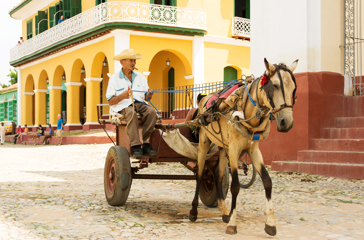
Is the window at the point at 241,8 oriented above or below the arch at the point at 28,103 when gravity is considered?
above

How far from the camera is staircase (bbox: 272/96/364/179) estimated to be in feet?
30.2

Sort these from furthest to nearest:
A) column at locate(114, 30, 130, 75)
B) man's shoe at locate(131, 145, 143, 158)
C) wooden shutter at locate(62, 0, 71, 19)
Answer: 1. wooden shutter at locate(62, 0, 71, 19)
2. column at locate(114, 30, 130, 75)
3. man's shoe at locate(131, 145, 143, 158)

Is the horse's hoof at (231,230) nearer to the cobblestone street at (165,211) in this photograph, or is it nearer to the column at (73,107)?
the cobblestone street at (165,211)

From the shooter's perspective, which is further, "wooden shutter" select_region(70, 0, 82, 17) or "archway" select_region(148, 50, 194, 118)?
"wooden shutter" select_region(70, 0, 82, 17)

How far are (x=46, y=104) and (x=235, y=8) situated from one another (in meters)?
16.2

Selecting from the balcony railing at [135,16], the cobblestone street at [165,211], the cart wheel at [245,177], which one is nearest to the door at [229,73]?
the balcony railing at [135,16]

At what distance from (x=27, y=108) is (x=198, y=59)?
16.8 metres

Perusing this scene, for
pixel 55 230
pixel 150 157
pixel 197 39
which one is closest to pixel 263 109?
pixel 150 157

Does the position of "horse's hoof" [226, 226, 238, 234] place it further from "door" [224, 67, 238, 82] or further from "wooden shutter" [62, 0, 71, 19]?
"wooden shutter" [62, 0, 71, 19]

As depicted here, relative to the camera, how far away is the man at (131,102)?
6.15 meters

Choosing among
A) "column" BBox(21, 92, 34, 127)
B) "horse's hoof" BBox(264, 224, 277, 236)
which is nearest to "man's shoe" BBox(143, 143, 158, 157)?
"horse's hoof" BBox(264, 224, 277, 236)

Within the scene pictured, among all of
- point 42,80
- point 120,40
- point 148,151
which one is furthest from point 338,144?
point 42,80

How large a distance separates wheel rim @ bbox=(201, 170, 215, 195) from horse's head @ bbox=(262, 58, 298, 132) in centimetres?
213

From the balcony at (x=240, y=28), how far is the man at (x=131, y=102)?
60.3 ft
